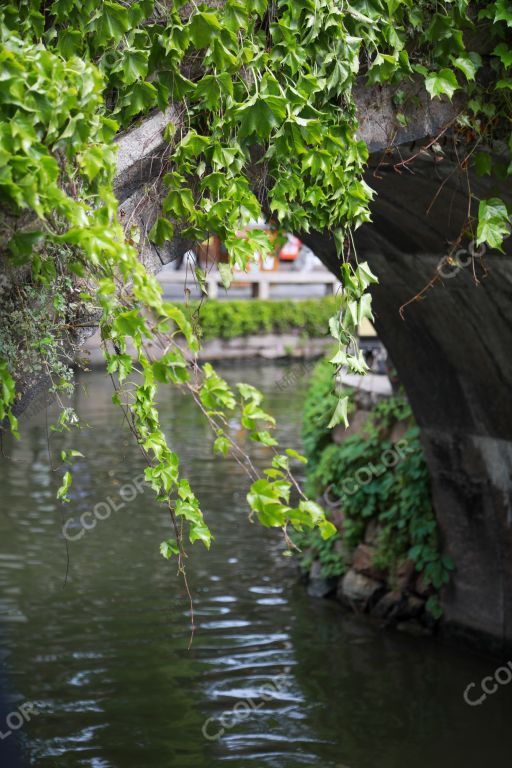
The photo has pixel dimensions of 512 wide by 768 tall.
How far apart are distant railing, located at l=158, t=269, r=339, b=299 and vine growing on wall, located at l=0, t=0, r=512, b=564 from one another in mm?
16372

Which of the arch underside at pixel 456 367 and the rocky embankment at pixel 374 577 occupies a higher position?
the arch underside at pixel 456 367

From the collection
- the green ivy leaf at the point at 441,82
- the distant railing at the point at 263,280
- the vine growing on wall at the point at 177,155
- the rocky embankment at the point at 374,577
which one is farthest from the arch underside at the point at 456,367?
the distant railing at the point at 263,280

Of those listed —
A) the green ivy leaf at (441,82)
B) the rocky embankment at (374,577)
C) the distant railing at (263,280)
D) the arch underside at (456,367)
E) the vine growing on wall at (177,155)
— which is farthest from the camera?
the distant railing at (263,280)

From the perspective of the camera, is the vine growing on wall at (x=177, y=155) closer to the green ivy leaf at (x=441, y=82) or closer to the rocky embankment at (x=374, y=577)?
the green ivy leaf at (x=441, y=82)

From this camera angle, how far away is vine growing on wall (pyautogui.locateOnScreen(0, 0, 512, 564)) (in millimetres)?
2334

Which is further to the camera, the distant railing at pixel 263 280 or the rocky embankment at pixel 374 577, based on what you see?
the distant railing at pixel 263 280

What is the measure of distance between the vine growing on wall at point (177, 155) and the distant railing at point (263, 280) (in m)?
16.4

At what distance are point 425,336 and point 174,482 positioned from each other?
10.5ft

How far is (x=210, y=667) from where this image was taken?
5930 millimetres

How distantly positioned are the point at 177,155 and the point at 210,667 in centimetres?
374

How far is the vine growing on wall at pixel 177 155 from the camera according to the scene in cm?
233

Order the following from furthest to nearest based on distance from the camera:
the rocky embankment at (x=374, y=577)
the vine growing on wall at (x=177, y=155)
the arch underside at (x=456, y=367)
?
1. the rocky embankment at (x=374, y=577)
2. the arch underside at (x=456, y=367)
3. the vine growing on wall at (x=177, y=155)

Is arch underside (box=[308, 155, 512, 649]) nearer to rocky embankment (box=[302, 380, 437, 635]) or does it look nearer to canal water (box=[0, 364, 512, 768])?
rocky embankment (box=[302, 380, 437, 635])

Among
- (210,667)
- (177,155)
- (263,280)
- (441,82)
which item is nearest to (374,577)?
(210,667)
